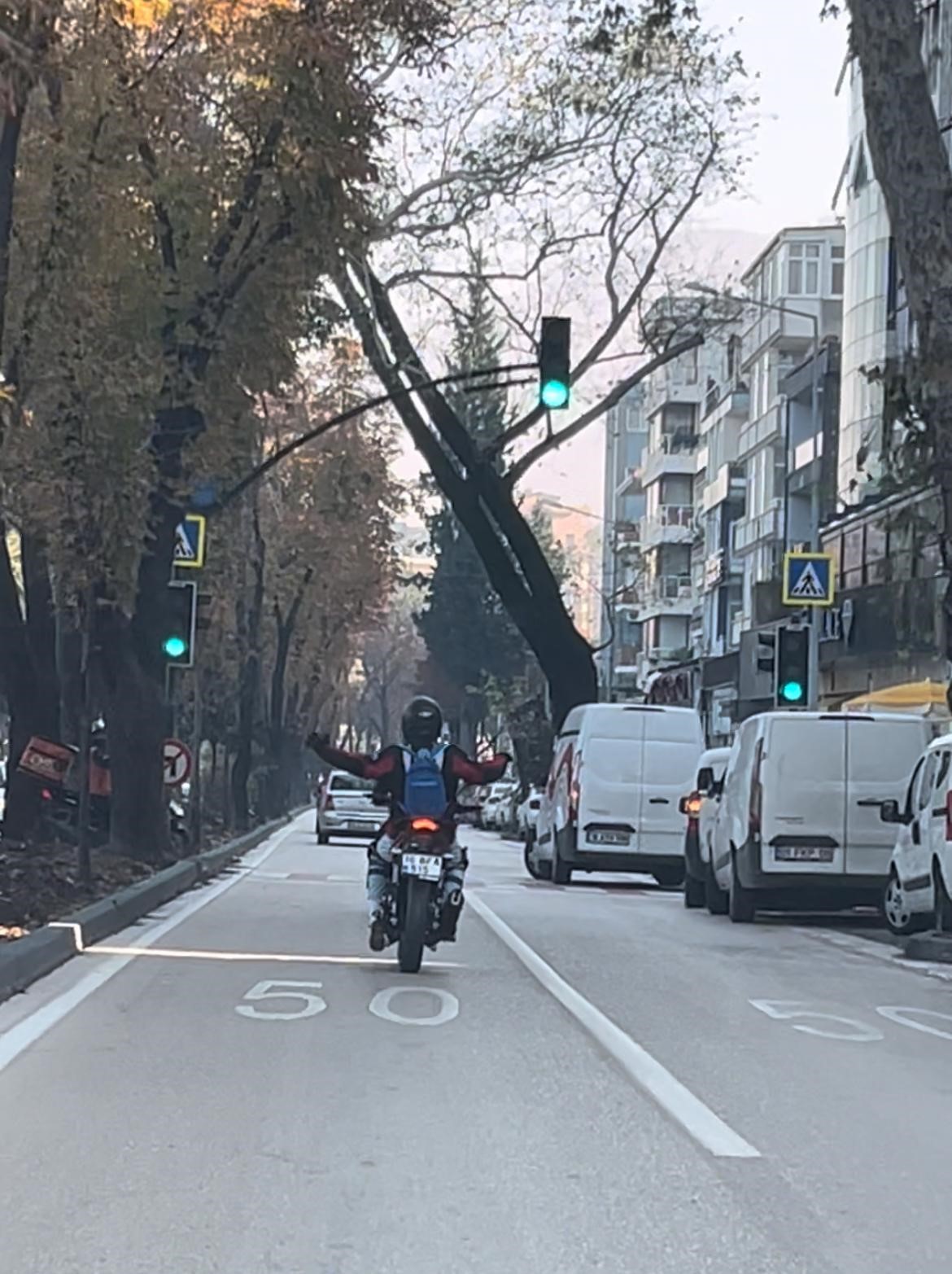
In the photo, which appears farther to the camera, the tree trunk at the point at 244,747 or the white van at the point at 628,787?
the tree trunk at the point at 244,747

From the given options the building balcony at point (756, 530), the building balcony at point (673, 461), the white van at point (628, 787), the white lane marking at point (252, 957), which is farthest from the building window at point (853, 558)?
the building balcony at point (673, 461)

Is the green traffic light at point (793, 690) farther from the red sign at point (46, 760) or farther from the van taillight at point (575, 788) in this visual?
the red sign at point (46, 760)

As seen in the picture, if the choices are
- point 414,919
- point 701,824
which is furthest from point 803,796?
point 414,919

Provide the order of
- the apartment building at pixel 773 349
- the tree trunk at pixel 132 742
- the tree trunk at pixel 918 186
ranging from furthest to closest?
the apartment building at pixel 773 349 < the tree trunk at pixel 132 742 < the tree trunk at pixel 918 186

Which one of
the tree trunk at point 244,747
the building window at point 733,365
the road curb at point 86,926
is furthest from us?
the building window at point 733,365

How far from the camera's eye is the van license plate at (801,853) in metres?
20.6

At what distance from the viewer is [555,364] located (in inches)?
→ 869

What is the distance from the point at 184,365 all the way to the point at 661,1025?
1214cm

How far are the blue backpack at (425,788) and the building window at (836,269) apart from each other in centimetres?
5512

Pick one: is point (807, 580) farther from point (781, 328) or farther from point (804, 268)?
point (804, 268)

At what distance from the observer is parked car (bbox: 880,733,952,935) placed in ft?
58.3

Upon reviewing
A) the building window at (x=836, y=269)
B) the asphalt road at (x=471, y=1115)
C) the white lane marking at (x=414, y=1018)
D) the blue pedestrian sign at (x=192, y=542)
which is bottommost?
the asphalt road at (x=471, y=1115)

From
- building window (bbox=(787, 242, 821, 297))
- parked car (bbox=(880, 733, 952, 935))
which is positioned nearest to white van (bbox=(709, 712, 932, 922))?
parked car (bbox=(880, 733, 952, 935))

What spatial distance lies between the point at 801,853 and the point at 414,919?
7651mm
